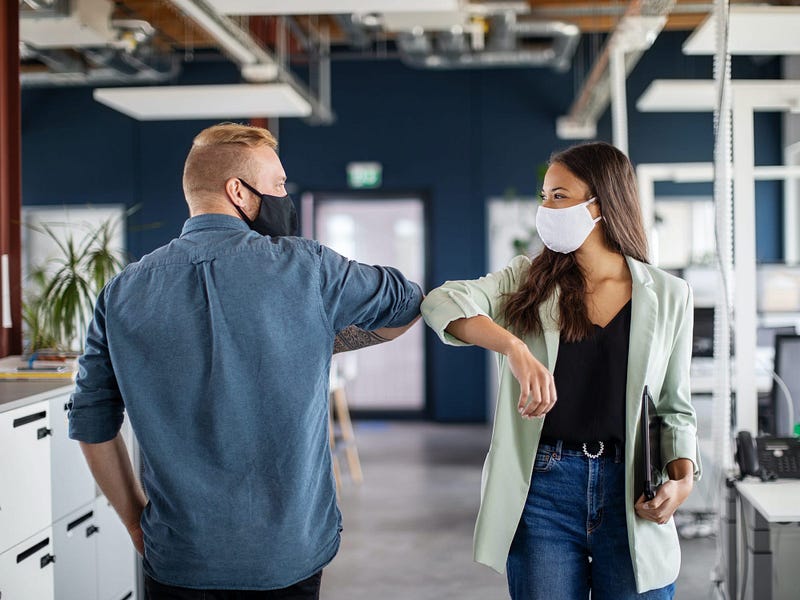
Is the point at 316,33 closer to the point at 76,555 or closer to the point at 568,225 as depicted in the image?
the point at 76,555

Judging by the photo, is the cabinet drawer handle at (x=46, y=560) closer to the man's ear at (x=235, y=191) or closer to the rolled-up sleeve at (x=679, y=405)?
the man's ear at (x=235, y=191)

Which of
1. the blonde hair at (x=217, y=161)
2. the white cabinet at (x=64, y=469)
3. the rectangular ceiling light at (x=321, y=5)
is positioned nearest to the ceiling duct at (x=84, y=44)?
the rectangular ceiling light at (x=321, y=5)

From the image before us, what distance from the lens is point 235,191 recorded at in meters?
1.64

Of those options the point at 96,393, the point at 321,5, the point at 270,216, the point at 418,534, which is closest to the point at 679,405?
the point at 270,216

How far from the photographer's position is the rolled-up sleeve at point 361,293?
1.56 metres

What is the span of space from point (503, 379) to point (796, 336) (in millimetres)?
3405

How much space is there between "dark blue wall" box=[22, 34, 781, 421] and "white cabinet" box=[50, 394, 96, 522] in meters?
6.41

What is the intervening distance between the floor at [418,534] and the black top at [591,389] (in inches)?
102

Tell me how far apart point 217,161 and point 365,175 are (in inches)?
305

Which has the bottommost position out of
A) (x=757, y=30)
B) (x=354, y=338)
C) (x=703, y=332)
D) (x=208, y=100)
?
(x=703, y=332)

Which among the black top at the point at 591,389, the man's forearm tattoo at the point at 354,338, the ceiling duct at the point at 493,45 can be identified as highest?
the ceiling duct at the point at 493,45

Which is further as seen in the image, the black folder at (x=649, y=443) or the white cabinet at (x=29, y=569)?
the white cabinet at (x=29, y=569)

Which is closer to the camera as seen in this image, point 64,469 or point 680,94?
point 64,469

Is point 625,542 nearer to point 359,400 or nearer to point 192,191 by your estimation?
point 192,191
